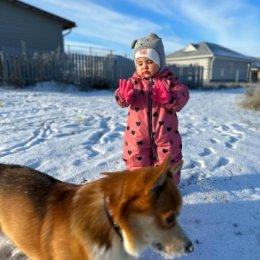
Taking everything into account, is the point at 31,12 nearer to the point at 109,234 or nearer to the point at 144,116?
the point at 144,116

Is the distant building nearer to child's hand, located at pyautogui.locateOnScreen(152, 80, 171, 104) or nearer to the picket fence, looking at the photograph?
the picket fence

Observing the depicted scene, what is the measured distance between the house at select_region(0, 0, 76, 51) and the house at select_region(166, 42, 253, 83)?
55.2 ft

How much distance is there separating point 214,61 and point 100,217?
3646 cm

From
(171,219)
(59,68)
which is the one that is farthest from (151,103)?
(59,68)


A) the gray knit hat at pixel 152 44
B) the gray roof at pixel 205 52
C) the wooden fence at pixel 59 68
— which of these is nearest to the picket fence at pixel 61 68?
the wooden fence at pixel 59 68

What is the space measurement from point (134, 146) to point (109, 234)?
70.4 inches

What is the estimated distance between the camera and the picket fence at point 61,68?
13.0m

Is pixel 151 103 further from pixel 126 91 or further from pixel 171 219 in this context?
pixel 171 219

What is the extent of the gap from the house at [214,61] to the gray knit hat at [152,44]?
3175 centimetres

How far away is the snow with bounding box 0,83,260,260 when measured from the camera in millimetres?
3029

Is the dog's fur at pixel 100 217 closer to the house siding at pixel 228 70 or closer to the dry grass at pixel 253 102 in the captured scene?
the dry grass at pixel 253 102

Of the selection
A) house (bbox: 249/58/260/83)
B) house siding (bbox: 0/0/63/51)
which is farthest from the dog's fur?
house (bbox: 249/58/260/83)

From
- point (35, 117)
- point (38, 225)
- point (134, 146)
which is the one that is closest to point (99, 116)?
point (35, 117)

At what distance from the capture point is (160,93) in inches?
130
